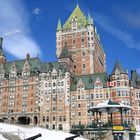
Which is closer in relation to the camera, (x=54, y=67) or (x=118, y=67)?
(x=118, y=67)

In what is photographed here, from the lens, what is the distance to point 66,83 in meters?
Result: 112

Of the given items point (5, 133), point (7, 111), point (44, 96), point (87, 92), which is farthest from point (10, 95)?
point (5, 133)

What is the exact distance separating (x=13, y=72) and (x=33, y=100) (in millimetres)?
14982

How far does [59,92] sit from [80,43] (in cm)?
3203

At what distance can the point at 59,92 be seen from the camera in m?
112

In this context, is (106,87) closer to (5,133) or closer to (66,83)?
(66,83)

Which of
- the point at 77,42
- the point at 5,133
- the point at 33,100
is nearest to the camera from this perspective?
the point at 5,133

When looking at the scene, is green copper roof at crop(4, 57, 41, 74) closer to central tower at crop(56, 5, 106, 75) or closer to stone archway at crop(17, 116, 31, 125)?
central tower at crop(56, 5, 106, 75)

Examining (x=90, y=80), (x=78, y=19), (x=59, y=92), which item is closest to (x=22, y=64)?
(x=59, y=92)

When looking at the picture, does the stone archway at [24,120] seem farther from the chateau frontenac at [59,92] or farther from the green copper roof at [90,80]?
the green copper roof at [90,80]

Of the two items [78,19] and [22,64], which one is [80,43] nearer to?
[78,19]

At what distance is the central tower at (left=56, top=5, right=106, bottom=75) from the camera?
13238cm

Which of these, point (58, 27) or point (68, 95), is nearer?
point (68, 95)

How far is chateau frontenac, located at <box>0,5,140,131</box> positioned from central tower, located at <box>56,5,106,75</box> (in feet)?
14.6
